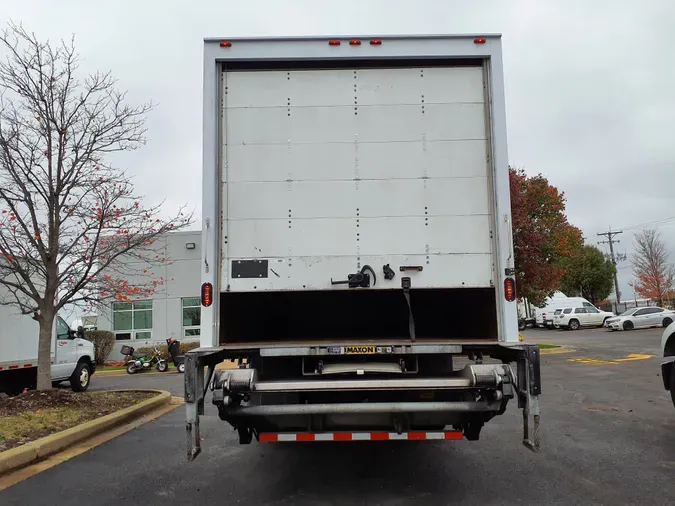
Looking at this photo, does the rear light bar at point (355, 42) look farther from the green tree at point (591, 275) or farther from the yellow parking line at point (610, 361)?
the green tree at point (591, 275)

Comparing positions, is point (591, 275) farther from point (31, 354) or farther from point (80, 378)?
point (31, 354)

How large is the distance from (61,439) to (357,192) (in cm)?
479

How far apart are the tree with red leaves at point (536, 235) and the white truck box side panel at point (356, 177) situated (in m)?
11.9

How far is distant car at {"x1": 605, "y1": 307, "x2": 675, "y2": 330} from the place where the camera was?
30.3 m

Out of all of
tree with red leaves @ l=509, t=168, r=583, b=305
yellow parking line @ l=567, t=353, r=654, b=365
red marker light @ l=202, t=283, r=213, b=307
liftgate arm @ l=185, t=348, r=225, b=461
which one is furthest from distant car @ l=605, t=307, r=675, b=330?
liftgate arm @ l=185, t=348, r=225, b=461

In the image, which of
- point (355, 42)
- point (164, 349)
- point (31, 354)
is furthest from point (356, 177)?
point (164, 349)

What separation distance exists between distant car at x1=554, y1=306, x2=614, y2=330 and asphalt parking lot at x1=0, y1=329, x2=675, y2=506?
30.4 metres

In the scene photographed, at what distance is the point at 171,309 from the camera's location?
2344 centimetres

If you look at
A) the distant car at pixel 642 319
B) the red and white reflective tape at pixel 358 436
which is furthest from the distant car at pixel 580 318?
the red and white reflective tape at pixel 358 436

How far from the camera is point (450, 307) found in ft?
20.5

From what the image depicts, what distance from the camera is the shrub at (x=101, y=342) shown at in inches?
848

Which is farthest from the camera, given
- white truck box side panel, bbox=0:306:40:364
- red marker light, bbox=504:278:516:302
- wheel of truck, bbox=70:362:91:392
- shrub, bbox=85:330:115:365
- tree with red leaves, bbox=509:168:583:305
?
shrub, bbox=85:330:115:365

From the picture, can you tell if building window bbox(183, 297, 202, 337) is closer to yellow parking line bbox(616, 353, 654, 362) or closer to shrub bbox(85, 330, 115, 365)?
shrub bbox(85, 330, 115, 365)

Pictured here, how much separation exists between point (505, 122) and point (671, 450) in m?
→ 4.22
